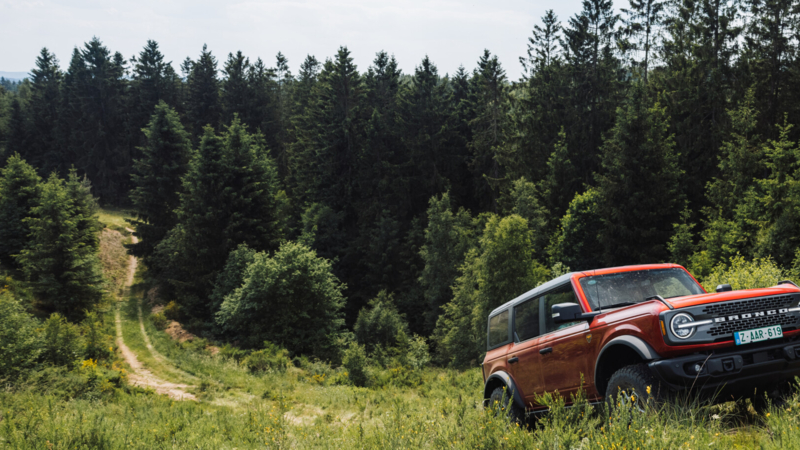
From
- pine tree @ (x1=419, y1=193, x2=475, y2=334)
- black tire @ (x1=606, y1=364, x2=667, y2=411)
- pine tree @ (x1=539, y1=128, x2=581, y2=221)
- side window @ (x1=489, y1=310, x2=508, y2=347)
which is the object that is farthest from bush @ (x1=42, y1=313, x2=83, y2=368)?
pine tree @ (x1=539, y1=128, x2=581, y2=221)

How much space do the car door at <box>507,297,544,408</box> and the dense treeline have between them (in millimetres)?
22945

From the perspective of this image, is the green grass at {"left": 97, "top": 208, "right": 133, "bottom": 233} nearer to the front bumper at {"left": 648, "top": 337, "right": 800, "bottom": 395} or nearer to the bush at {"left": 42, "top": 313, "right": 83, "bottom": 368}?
the bush at {"left": 42, "top": 313, "right": 83, "bottom": 368}

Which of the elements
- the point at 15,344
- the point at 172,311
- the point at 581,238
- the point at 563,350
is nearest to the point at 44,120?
the point at 172,311

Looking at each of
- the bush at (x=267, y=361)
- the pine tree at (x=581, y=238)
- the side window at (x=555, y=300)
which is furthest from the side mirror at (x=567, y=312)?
the pine tree at (x=581, y=238)

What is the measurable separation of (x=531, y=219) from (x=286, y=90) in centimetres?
5685

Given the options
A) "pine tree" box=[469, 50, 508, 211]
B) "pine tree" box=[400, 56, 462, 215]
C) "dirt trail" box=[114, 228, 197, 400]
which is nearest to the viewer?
"dirt trail" box=[114, 228, 197, 400]

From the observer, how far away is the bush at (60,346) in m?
19.4

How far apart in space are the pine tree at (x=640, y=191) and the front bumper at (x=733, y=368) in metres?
29.9

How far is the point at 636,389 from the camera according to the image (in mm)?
4602

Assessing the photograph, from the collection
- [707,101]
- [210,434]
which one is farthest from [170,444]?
[707,101]

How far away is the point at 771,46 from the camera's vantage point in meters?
31.0

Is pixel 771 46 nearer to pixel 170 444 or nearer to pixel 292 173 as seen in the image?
pixel 170 444

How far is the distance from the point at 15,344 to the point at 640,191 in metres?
35.1

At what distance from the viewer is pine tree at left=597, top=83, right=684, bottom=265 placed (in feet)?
105
